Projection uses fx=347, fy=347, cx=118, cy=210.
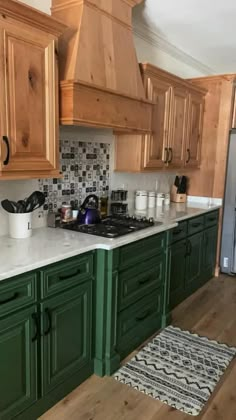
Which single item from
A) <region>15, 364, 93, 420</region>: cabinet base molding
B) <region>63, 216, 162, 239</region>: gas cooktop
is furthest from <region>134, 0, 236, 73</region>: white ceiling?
<region>15, 364, 93, 420</region>: cabinet base molding

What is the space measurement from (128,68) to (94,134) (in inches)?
23.8

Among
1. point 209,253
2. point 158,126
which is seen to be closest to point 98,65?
point 158,126

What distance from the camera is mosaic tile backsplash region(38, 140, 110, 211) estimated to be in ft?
8.38

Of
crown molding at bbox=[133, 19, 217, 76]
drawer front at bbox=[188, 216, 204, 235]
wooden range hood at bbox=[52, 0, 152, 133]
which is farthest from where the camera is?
drawer front at bbox=[188, 216, 204, 235]

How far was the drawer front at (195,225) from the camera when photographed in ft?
10.8

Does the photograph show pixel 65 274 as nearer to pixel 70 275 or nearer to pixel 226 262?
pixel 70 275

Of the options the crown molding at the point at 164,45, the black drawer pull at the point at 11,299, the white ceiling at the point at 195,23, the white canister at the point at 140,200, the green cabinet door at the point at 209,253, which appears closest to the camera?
the black drawer pull at the point at 11,299

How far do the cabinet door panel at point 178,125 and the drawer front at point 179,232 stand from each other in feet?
2.14

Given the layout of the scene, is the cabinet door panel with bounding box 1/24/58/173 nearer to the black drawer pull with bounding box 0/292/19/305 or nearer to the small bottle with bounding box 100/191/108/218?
the black drawer pull with bounding box 0/292/19/305

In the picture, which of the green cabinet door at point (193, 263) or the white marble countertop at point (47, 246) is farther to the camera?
the green cabinet door at point (193, 263)

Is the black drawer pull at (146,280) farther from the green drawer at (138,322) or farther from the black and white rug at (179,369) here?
the black and white rug at (179,369)

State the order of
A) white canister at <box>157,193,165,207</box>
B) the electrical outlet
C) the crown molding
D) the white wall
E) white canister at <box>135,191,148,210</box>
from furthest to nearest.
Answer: the electrical outlet
white canister at <box>157,193,165,207</box>
white canister at <box>135,191,148,210</box>
the crown molding
the white wall

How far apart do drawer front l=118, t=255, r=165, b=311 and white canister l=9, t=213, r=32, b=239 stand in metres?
0.67

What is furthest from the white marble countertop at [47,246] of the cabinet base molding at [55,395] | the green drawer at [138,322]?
the cabinet base molding at [55,395]
